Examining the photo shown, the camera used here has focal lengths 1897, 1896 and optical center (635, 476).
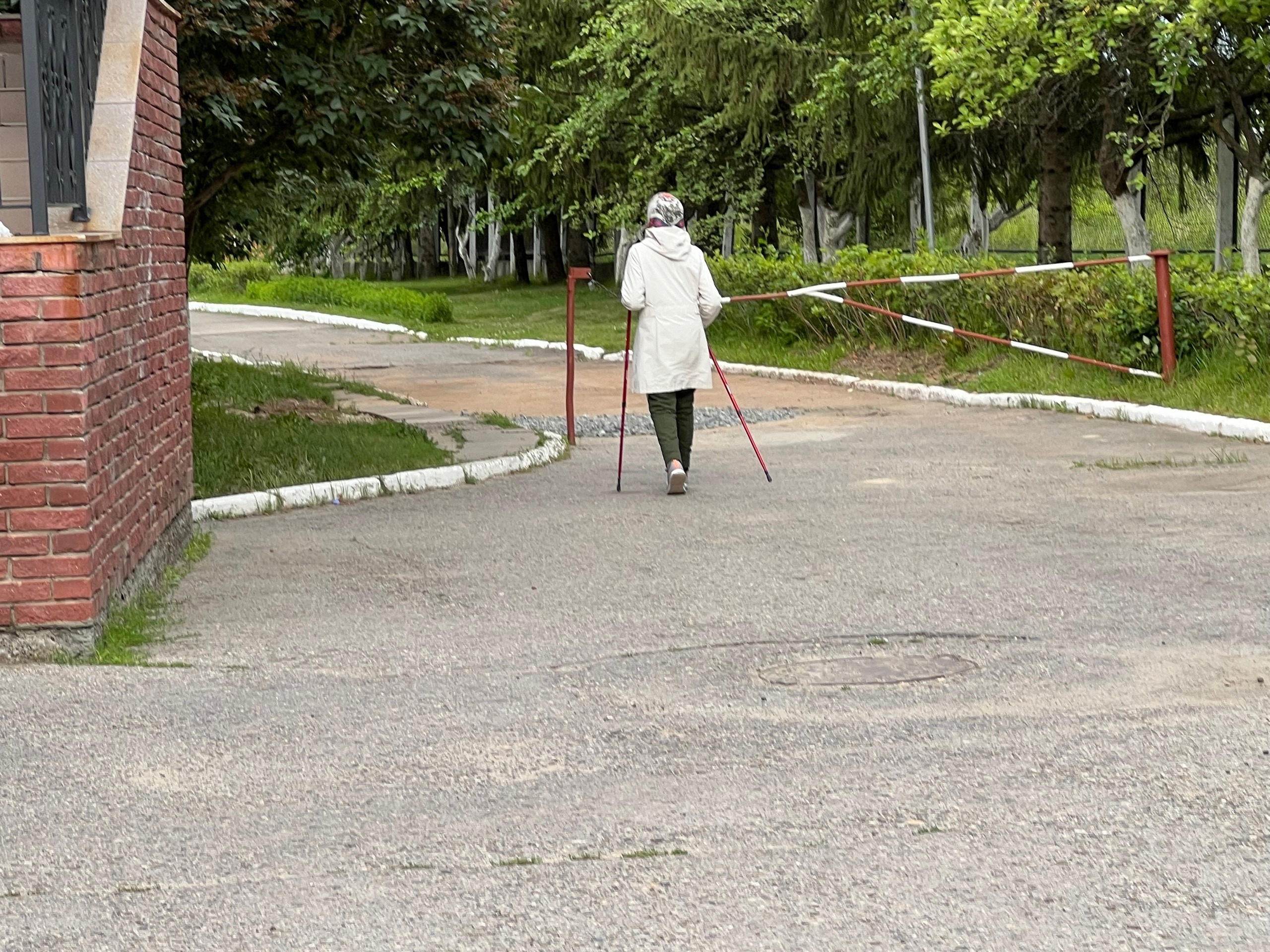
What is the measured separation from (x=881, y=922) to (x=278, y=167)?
13868mm

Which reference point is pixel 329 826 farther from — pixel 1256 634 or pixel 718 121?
pixel 718 121

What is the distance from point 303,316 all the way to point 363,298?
2361 mm

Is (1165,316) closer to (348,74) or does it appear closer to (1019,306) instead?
(1019,306)

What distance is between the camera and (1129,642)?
267 inches

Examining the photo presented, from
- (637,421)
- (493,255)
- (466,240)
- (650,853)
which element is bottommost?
(650,853)

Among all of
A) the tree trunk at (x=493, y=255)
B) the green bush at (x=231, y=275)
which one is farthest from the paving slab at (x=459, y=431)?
the green bush at (x=231, y=275)

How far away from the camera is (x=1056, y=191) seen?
29688 mm

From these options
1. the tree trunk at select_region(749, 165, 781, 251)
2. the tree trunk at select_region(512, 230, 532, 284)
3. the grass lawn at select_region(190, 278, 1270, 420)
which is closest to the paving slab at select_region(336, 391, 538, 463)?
the grass lawn at select_region(190, 278, 1270, 420)

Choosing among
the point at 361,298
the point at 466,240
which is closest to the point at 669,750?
the point at 361,298

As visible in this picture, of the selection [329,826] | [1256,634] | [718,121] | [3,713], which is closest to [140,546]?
[3,713]

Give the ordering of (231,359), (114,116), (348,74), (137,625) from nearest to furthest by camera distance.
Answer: (137,625) → (114,116) → (348,74) → (231,359)

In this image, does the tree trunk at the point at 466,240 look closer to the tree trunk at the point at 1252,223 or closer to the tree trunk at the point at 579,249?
the tree trunk at the point at 579,249

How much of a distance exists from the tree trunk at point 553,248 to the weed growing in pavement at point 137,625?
45.5 meters

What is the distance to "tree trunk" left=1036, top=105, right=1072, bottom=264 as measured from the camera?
29.0 m
